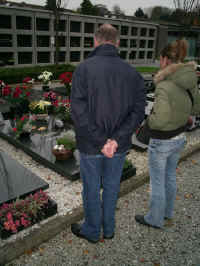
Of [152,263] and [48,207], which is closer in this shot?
[152,263]

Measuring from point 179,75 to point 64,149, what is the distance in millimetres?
3383

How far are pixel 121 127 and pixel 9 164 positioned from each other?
9.75 ft

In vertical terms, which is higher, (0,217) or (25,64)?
(25,64)

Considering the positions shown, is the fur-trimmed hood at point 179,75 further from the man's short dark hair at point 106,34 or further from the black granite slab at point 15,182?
the black granite slab at point 15,182

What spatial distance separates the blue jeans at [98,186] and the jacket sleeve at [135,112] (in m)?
0.30

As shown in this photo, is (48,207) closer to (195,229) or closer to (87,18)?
(195,229)

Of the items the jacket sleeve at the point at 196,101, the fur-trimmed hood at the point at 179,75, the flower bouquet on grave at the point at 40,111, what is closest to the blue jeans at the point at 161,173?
the jacket sleeve at the point at 196,101

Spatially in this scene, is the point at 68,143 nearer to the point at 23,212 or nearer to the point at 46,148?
the point at 46,148

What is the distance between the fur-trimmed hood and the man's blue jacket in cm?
32

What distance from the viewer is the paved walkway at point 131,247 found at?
3210 mm

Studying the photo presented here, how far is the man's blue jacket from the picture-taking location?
101 inches

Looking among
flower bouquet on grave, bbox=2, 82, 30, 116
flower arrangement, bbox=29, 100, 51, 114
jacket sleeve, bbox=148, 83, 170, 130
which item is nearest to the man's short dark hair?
jacket sleeve, bbox=148, 83, 170, 130

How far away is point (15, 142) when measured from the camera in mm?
6613

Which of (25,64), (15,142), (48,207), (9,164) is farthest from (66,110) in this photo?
(25,64)
